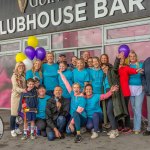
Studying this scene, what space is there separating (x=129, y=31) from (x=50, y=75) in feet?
8.98

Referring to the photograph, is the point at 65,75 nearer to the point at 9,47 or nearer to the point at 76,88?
the point at 76,88

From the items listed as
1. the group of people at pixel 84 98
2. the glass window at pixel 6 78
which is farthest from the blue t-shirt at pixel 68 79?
the glass window at pixel 6 78

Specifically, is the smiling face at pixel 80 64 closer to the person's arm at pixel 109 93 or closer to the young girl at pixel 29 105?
the person's arm at pixel 109 93

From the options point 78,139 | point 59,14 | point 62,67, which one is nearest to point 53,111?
point 78,139

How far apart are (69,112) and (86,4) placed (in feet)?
12.8

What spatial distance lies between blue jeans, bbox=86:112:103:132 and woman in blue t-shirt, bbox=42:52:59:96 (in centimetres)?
117

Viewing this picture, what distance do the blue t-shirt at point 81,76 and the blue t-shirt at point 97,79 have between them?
0.11 metres

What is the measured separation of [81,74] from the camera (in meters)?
6.41

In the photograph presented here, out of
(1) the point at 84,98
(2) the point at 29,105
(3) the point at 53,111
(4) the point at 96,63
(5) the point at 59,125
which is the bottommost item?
(5) the point at 59,125

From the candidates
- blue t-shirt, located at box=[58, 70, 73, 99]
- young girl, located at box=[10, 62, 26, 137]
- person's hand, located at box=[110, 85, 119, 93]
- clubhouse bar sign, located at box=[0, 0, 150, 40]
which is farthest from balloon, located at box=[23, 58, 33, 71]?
clubhouse bar sign, located at box=[0, 0, 150, 40]

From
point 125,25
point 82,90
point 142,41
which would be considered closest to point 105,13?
point 125,25

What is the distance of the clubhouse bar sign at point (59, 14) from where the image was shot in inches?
318

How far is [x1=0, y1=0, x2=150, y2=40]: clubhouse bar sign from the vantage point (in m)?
8.09

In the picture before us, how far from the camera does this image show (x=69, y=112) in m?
6.22
